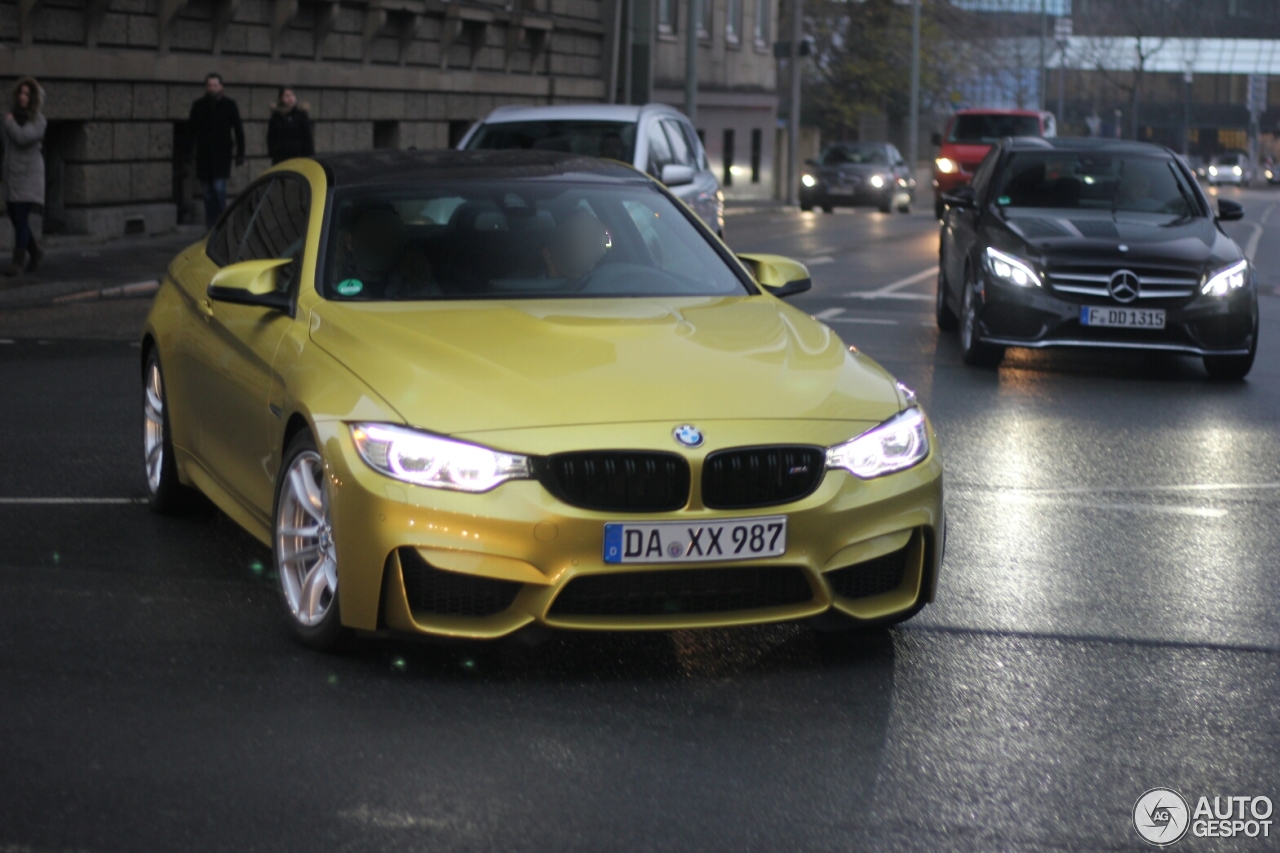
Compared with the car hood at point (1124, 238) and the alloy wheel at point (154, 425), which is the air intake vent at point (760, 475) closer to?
the alloy wheel at point (154, 425)

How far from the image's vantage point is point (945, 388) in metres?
12.1

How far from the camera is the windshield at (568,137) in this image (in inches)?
660

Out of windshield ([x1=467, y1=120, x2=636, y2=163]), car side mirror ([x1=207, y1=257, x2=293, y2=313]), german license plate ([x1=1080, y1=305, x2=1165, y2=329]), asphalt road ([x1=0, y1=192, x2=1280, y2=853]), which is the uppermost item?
windshield ([x1=467, y1=120, x2=636, y2=163])

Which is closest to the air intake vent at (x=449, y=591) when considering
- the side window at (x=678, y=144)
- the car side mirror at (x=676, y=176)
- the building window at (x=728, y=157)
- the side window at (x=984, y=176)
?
the side window at (x=984, y=176)

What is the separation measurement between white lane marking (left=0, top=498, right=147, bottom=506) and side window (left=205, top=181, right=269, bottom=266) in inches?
40.1

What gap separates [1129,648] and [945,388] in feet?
21.0

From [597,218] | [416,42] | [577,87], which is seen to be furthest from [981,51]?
[597,218]

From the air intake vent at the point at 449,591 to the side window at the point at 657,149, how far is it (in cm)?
1210

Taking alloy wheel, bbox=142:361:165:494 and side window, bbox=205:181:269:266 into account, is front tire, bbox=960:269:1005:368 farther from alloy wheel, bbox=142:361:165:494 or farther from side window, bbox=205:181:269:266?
alloy wheel, bbox=142:361:165:494

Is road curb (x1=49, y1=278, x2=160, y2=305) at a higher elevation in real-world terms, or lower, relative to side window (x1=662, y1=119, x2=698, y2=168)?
lower

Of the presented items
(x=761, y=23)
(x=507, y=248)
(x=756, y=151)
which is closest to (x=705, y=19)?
(x=756, y=151)

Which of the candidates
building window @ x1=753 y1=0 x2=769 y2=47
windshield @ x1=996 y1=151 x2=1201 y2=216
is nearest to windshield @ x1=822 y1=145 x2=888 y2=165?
building window @ x1=753 y1=0 x2=769 y2=47

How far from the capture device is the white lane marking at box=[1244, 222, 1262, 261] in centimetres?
2934

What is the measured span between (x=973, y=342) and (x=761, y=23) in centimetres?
4677
